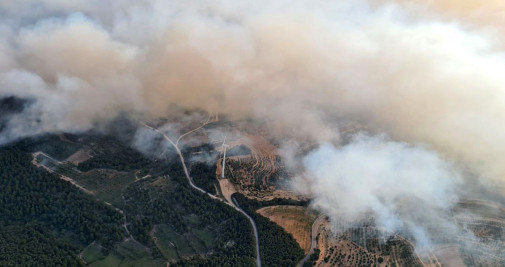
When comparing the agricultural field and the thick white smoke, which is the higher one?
the thick white smoke

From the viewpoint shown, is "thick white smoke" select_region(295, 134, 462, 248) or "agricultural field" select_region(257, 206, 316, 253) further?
"thick white smoke" select_region(295, 134, 462, 248)

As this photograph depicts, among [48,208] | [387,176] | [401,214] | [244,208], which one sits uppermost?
[387,176]

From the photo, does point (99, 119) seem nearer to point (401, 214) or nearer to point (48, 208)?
point (48, 208)

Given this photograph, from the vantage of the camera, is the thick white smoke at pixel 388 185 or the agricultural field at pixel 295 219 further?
the thick white smoke at pixel 388 185

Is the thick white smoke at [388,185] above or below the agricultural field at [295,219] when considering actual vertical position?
above

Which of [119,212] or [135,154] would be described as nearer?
[119,212]

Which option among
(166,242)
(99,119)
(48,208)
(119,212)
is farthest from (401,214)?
(99,119)

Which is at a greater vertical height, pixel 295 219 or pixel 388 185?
pixel 388 185

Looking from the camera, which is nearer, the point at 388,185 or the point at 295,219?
the point at 295,219
